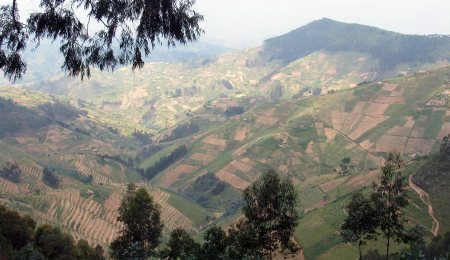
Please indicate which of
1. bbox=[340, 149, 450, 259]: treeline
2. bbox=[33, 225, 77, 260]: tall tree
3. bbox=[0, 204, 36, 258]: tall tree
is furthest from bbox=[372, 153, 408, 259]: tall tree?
bbox=[0, 204, 36, 258]: tall tree

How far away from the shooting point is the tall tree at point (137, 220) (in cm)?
6838

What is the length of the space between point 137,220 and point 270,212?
26.1m

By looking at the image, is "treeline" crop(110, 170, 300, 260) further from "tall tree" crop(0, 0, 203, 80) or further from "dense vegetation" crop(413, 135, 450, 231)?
"dense vegetation" crop(413, 135, 450, 231)

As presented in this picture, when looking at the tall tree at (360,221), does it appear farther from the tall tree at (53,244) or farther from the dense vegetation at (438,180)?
the dense vegetation at (438,180)

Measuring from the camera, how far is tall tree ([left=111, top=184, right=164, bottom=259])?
68375 mm

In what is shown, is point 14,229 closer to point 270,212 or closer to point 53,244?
point 53,244

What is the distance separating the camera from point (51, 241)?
3150 inches

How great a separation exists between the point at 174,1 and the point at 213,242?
43.0 m

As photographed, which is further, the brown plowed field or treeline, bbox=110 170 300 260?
the brown plowed field

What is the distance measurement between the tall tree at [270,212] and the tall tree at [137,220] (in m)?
22.2

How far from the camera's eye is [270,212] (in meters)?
52.5

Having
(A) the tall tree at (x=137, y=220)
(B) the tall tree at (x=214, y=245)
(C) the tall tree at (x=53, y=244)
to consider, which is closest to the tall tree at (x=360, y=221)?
(B) the tall tree at (x=214, y=245)

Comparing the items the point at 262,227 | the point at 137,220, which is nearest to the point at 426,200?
the point at 262,227

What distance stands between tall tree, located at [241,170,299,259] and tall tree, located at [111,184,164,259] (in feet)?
72.7
